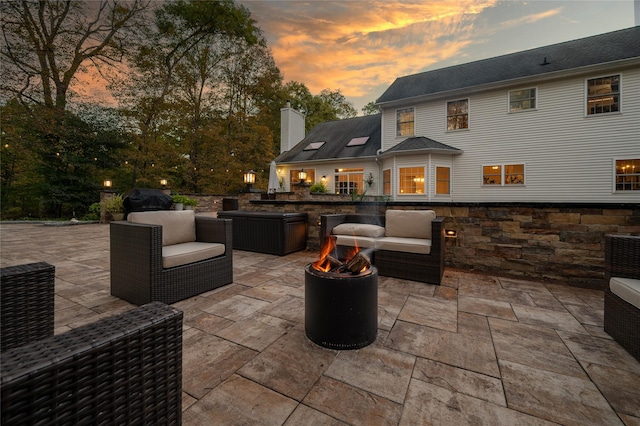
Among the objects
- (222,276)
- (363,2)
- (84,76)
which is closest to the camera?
(222,276)

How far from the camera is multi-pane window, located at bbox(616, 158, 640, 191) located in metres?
7.55

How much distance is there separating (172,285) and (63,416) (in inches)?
81.1

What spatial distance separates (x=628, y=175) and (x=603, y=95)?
2.56 metres

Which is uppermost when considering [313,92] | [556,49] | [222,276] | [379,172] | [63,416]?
[313,92]

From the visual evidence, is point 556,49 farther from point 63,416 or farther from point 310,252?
point 63,416

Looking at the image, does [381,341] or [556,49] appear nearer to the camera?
[381,341]

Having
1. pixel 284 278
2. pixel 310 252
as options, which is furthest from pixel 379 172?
pixel 284 278

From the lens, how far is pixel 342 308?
1.76 meters

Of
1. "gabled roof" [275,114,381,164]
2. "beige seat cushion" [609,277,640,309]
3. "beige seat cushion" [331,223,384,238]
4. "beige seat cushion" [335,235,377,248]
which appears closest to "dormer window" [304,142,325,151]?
"gabled roof" [275,114,381,164]

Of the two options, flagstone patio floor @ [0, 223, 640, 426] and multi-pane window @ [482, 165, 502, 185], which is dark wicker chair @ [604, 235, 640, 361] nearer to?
flagstone patio floor @ [0, 223, 640, 426]

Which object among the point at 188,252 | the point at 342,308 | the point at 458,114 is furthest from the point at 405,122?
the point at 342,308

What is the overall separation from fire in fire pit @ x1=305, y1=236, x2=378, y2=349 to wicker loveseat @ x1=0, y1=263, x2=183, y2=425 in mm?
1054

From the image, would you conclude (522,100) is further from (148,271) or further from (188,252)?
(148,271)

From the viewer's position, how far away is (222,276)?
294 cm
